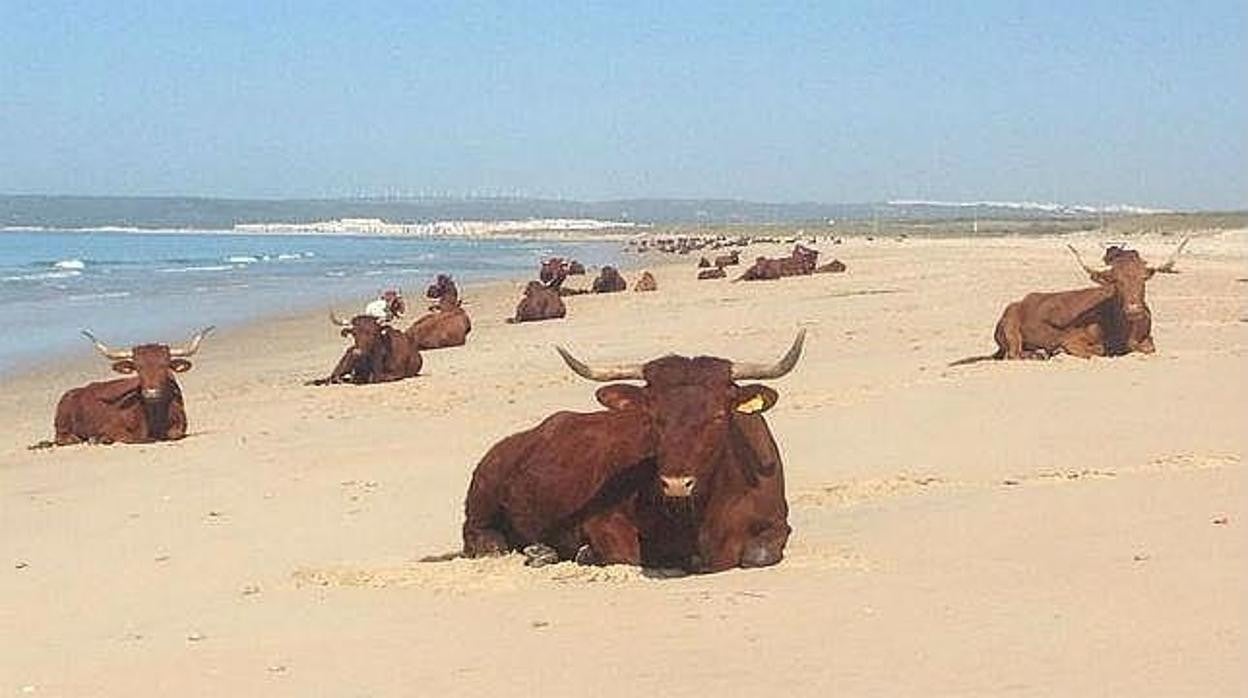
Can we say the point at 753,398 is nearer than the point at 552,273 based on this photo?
Yes

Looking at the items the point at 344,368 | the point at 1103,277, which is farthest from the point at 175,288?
the point at 1103,277

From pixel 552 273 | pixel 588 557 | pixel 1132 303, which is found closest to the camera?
pixel 588 557

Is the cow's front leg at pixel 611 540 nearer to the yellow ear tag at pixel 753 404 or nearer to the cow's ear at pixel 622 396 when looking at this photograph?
the cow's ear at pixel 622 396

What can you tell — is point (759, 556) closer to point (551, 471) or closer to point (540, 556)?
point (540, 556)

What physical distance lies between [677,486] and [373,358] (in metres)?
14.8

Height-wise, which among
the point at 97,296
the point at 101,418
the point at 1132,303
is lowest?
the point at 97,296

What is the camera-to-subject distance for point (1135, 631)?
6320mm

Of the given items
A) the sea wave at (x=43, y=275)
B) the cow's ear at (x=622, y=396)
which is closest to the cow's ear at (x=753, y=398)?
the cow's ear at (x=622, y=396)

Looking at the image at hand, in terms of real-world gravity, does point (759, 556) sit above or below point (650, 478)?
below

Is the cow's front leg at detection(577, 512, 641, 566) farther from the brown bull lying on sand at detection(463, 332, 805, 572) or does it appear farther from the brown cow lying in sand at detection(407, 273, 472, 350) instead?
the brown cow lying in sand at detection(407, 273, 472, 350)

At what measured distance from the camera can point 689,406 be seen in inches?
312

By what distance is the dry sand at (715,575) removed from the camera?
6.25 m

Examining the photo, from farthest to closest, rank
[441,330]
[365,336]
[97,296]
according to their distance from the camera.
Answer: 1. [97,296]
2. [441,330]
3. [365,336]

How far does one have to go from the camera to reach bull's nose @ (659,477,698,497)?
7.70 meters
